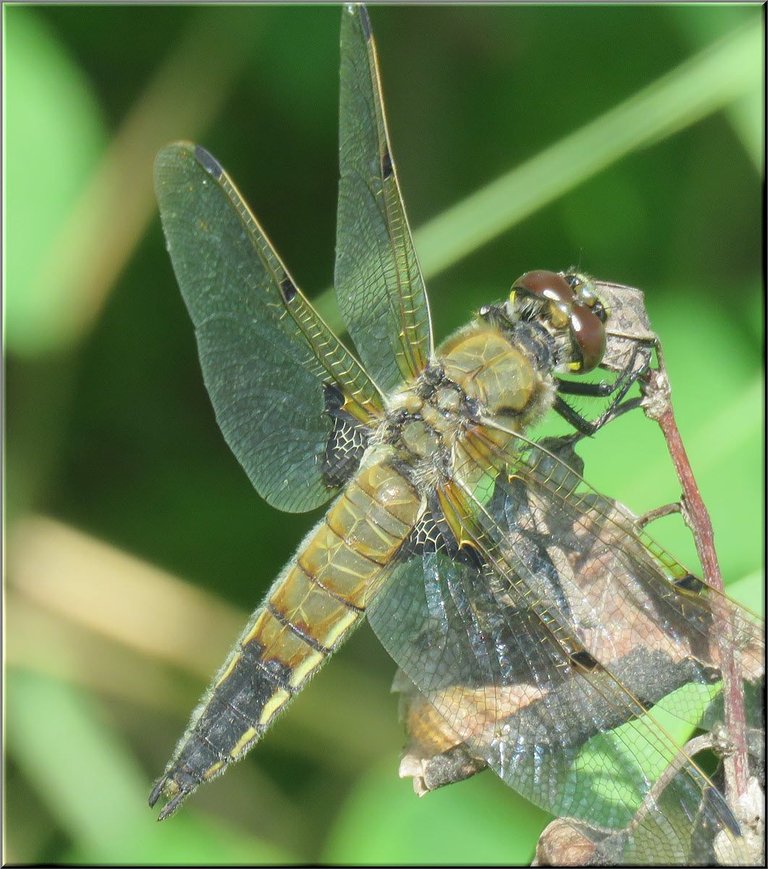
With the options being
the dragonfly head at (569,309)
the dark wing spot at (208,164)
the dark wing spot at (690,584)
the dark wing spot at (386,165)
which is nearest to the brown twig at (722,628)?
the dark wing spot at (690,584)

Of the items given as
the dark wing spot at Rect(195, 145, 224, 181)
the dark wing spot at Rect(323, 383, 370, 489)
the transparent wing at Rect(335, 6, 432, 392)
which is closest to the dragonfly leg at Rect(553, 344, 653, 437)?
the transparent wing at Rect(335, 6, 432, 392)

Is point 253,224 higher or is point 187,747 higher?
point 253,224

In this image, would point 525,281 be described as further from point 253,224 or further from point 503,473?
point 253,224

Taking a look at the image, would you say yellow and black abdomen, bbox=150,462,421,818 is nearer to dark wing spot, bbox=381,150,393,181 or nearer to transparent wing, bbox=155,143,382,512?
transparent wing, bbox=155,143,382,512

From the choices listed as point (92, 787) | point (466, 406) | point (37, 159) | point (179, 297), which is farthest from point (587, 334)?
point (92, 787)

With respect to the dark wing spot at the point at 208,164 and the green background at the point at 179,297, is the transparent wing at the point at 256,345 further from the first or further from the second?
the green background at the point at 179,297

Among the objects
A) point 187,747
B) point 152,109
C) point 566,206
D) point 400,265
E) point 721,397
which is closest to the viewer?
point 187,747

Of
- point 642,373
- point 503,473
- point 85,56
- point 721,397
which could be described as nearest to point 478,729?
point 503,473

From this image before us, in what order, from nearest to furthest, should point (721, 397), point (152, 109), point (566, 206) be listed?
1. point (721, 397)
2. point (566, 206)
3. point (152, 109)
